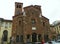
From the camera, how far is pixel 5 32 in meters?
54.5

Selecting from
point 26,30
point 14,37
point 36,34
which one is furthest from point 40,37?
point 14,37

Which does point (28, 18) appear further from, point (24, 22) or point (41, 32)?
point (41, 32)

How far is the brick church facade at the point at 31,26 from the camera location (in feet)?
136

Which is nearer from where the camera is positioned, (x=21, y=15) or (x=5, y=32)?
(x=21, y=15)

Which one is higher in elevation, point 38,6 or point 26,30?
point 38,6

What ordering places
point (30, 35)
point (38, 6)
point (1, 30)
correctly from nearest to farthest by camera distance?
point (30, 35) → point (38, 6) → point (1, 30)

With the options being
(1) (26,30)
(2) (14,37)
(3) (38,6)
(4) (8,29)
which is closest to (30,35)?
(1) (26,30)

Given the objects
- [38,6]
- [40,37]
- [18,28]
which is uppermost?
[38,6]

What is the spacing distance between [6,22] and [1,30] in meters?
3.62

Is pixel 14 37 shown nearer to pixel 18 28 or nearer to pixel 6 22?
pixel 18 28

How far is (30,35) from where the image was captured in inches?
1628

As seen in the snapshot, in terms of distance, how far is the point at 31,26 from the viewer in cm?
4228

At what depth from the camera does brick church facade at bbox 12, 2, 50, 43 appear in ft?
136

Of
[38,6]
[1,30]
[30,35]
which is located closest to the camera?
[30,35]
